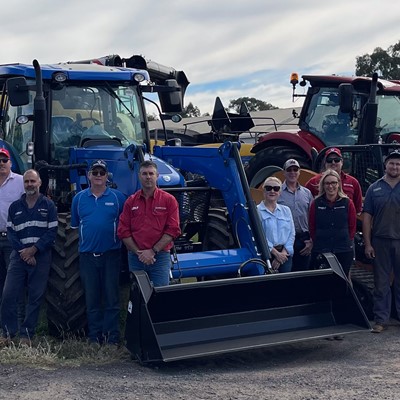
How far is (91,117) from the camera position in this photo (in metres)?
8.29

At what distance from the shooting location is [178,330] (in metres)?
6.34

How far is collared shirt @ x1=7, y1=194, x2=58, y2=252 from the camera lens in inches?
271

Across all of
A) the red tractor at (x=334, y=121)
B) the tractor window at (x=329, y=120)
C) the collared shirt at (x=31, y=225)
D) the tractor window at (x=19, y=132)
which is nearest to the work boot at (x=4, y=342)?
the collared shirt at (x=31, y=225)

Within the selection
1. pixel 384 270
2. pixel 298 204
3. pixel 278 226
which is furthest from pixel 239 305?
pixel 384 270

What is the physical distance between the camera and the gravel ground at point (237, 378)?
17.5ft

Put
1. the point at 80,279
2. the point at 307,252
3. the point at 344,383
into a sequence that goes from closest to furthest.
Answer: the point at 344,383 < the point at 80,279 < the point at 307,252

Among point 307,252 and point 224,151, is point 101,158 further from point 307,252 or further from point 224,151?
point 307,252

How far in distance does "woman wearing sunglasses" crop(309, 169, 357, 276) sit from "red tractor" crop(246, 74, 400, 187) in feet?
Result: 10.0

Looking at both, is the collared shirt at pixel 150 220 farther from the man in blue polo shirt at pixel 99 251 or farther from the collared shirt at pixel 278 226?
the collared shirt at pixel 278 226

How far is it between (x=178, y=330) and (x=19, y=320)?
1.84 meters

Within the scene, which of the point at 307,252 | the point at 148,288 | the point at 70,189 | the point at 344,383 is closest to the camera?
the point at 344,383

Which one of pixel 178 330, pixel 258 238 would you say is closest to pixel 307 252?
pixel 258 238

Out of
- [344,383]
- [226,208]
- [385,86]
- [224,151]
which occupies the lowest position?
[344,383]

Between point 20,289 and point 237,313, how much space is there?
80.6 inches
